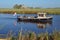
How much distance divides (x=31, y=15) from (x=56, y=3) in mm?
658

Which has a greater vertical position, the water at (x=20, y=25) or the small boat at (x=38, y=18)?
the small boat at (x=38, y=18)

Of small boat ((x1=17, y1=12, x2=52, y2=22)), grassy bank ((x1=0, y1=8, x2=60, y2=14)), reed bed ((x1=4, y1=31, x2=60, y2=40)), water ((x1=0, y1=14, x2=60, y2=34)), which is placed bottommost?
reed bed ((x1=4, y1=31, x2=60, y2=40))

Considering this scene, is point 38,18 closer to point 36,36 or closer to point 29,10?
point 29,10

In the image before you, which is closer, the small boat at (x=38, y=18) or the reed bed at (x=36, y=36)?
the reed bed at (x=36, y=36)

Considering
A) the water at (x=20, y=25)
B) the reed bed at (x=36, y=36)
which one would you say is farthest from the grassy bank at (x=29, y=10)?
the reed bed at (x=36, y=36)

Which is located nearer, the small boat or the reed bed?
the reed bed

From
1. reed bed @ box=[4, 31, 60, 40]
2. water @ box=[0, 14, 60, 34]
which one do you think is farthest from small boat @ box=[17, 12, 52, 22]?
reed bed @ box=[4, 31, 60, 40]

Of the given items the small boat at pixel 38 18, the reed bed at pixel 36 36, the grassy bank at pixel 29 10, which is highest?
the grassy bank at pixel 29 10

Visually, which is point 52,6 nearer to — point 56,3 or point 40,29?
point 56,3

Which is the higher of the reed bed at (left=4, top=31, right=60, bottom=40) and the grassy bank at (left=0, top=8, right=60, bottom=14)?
the grassy bank at (left=0, top=8, right=60, bottom=14)

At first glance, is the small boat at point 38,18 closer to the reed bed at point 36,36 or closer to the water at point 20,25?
the water at point 20,25

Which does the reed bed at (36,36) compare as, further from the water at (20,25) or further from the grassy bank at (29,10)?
the grassy bank at (29,10)

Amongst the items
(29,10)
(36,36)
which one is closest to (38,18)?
(29,10)

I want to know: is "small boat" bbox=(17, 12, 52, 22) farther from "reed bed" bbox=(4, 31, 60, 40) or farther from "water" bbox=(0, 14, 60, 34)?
"reed bed" bbox=(4, 31, 60, 40)
